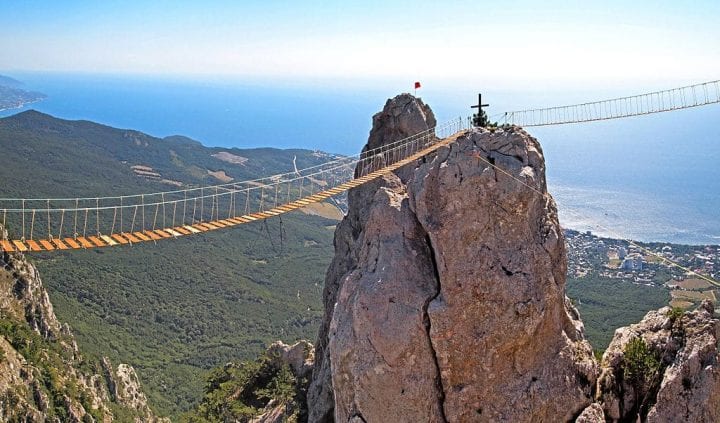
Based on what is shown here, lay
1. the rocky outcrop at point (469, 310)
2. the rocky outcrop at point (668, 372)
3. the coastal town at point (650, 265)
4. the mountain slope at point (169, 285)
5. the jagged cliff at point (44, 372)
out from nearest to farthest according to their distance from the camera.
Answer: the rocky outcrop at point (668, 372), the rocky outcrop at point (469, 310), the jagged cliff at point (44, 372), the mountain slope at point (169, 285), the coastal town at point (650, 265)

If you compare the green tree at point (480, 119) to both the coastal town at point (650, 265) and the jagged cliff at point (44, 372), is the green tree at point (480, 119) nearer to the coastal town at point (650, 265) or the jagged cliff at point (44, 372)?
the jagged cliff at point (44, 372)

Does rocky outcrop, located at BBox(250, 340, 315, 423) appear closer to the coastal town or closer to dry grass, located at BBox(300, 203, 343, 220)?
the coastal town

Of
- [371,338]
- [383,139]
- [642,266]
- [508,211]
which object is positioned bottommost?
[642,266]

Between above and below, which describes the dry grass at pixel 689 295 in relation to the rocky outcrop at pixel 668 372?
below

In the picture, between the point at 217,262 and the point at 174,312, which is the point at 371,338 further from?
the point at 217,262

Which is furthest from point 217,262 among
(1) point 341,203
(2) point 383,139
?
(2) point 383,139

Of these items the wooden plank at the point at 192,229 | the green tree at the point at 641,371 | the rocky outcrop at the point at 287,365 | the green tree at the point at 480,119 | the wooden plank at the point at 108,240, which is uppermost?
the green tree at the point at 480,119

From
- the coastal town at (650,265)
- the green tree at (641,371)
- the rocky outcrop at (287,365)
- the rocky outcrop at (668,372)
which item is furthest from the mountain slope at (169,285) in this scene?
the green tree at (641,371)
